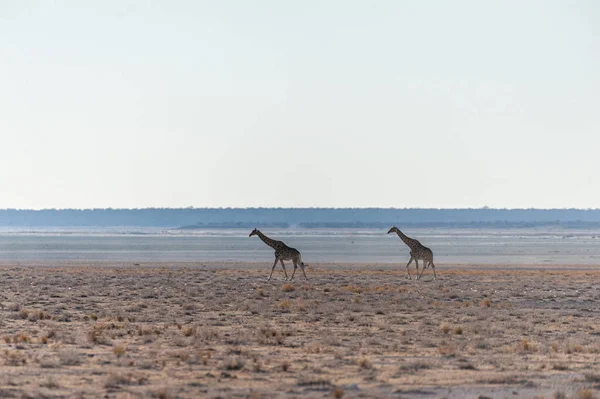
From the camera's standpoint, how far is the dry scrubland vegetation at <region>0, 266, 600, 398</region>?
17.7 meters

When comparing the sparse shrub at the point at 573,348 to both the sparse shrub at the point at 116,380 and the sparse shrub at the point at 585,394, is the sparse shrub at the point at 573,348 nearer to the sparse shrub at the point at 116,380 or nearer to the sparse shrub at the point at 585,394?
the sparse shrub at the point at 585,394

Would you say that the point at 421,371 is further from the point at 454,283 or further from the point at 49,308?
the point at 454,283

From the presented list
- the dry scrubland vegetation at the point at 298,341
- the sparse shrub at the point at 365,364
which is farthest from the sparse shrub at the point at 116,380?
the sparse shrub at the point at 365,364

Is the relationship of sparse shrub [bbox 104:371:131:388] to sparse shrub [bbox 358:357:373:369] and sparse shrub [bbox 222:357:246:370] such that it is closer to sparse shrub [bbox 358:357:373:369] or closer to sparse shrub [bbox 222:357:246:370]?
sparse shrub [bbox 222:357:246:370]

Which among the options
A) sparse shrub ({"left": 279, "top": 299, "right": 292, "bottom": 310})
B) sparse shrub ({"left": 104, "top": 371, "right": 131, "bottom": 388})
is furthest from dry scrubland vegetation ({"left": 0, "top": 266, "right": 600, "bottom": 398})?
sparse shrub ({"left": 279, "top": 299, "right": 292, "bottom": 310})

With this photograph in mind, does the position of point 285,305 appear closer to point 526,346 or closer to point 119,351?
point 526,346

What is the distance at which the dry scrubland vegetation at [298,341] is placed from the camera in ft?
58.0

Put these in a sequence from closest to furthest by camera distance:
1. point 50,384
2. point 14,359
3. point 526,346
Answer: point 50,384 < point 14,359 < point 526,346

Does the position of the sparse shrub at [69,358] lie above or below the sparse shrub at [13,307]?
below

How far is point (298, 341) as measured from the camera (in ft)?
78.2

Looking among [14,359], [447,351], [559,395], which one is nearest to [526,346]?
[447,351]

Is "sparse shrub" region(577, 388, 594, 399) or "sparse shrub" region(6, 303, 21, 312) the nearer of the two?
"sparse shrub" region(577, 388, 594, 399)

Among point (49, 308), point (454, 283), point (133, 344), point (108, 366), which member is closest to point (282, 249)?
point (454, 283)

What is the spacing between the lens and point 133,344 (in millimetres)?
23109
